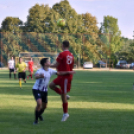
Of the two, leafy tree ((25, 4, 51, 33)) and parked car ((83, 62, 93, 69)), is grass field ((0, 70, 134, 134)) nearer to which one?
parked car ((83, 62, 93, 69))

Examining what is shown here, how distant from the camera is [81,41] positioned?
65.1m

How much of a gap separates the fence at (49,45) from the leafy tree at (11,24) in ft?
43.0

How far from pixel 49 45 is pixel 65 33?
11.1ft

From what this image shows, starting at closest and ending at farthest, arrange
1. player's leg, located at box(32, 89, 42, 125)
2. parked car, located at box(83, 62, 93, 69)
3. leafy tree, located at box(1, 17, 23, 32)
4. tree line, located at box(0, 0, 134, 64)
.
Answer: player's leg, located at box(32, 89, 42, 125) → parked car, located at box(83, 62, 93, 69) → tree line, located at box(0, 0, 134, 64) → leafy tree, located at box(1, 17, 23, 32)

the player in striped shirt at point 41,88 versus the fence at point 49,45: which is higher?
the fence at point 49,45

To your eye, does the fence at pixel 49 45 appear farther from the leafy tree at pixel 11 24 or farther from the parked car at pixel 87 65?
the leafy tree at pixel 11 24

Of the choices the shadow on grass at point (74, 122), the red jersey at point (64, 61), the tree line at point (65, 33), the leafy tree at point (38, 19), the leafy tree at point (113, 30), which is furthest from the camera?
the leafy tree at point (113, 30)

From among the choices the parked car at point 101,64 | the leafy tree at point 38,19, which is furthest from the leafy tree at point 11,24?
the parked car at point 101,64

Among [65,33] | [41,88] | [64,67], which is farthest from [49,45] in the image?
[41,88]

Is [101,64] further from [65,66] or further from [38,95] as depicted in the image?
[38,95]

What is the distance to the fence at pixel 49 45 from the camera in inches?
2470

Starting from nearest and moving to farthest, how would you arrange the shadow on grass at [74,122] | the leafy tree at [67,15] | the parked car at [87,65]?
the shadow on grass at [74,122] < the parked car at [87,65] < the leafy tree at [67,15]

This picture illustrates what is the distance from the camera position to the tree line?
63.2 meters

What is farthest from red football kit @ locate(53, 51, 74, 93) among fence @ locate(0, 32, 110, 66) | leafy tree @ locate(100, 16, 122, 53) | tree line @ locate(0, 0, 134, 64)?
leafy tree @ locate(100, 16, 122, 53)
